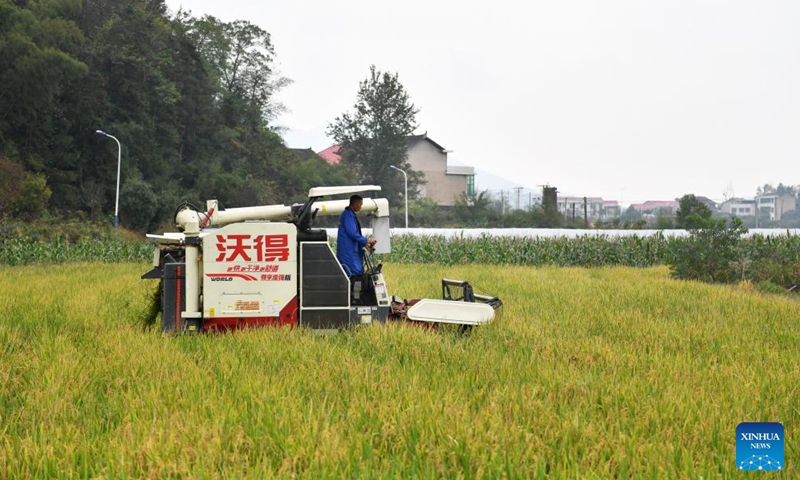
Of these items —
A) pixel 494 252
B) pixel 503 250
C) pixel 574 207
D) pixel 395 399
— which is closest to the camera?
pixel 395 399

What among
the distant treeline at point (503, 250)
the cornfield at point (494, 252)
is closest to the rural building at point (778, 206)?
the cornfield at point (494, 252)

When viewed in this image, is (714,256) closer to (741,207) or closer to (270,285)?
(270,285)

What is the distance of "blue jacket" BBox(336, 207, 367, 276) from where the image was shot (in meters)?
9.73

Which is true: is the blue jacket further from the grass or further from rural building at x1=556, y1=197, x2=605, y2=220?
rural building at x1=556, y1=197, x2=605, y2=220

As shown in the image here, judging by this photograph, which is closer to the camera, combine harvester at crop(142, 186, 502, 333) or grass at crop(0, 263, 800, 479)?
grass at crop(0, 263, 800, 479)

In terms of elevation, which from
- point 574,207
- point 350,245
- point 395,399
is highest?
point 574,207

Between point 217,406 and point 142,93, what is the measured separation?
1857 inches

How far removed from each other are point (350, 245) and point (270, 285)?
1268 mm

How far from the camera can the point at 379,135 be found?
66.0 metres

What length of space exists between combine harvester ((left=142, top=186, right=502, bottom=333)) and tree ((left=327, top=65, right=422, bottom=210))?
54.2 meters

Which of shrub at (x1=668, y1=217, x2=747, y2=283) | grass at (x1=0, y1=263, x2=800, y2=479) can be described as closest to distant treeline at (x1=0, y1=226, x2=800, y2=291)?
shrub at (x1=668, y1=217, x2=747, y2=283)

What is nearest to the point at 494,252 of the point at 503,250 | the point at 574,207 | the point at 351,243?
the point at 503,250

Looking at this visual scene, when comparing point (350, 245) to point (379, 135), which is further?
point (379, 135)

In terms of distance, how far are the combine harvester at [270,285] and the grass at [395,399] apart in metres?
0.45
